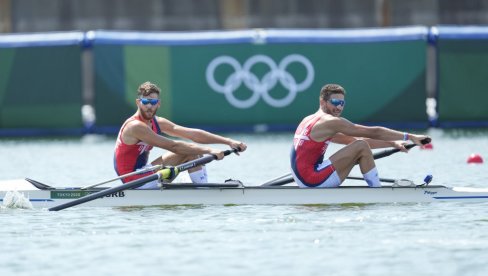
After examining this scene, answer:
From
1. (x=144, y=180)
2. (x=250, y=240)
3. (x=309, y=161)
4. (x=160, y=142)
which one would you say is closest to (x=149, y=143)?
(x=160, y=142)

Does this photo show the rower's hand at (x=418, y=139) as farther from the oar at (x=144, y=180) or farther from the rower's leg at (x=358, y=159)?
the oar at (x=144, y=180)

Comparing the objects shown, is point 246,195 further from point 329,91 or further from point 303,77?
point 303,77

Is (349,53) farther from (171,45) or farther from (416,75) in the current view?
(171,45)

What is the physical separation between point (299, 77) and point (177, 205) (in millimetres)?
12968

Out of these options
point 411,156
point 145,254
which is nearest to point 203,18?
point 411,156

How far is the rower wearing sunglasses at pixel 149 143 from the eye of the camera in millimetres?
15969

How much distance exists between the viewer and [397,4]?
129 ft

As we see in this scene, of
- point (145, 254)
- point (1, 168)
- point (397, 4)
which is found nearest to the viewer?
point (145, 254)

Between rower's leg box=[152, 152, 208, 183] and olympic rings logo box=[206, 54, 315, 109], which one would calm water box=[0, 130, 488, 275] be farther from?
olympic rings logo box=[206, 54, 315, 109]

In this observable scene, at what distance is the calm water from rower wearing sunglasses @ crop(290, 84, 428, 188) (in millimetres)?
386

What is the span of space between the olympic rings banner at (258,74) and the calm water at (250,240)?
9.99m

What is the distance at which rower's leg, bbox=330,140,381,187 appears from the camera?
51.5 feet

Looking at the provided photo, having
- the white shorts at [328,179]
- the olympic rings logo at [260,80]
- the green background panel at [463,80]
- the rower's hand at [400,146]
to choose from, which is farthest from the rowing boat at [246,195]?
the green background panel at [463,80]

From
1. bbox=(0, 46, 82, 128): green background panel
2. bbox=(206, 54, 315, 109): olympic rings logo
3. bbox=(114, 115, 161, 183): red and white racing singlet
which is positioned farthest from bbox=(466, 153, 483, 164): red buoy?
bbox=(0, 46, 82, 128): green background panel
